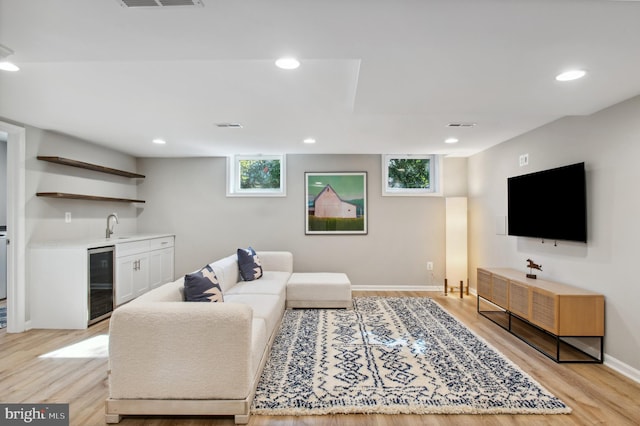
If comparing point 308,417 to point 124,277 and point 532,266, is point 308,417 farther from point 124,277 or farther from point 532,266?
point 124,277

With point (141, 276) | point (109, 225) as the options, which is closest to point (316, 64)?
point (141, 276)

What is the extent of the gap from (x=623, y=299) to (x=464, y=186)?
323cm

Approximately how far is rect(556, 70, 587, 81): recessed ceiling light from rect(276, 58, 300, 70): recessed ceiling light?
1.77 m

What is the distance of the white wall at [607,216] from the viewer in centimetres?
267

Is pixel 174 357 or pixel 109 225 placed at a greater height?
pixel 109 225

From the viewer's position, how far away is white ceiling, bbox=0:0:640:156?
1539mm

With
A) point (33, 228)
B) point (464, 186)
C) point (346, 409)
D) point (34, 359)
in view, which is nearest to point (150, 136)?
point (33, 228)

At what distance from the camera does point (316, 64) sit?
225cm

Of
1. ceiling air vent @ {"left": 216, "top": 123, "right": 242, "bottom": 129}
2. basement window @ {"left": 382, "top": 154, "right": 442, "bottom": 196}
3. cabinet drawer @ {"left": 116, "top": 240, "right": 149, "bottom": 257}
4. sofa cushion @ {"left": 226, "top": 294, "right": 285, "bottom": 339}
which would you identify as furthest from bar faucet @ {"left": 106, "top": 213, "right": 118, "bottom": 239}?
basement window @ {"left": 382, "top": 154, "right": 442, "bottom": 196}

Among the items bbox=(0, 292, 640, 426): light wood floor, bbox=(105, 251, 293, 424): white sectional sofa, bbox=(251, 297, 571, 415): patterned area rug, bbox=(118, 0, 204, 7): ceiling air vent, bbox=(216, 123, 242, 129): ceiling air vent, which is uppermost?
bbox=(216, 123, 242, 129): ceiling air vent

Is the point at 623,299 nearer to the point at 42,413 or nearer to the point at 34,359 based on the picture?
the point at 42,413

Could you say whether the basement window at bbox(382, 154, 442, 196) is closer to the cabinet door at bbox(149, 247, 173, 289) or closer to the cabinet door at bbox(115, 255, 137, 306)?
the cabinet door at bbox(149, 247, 173, 289)

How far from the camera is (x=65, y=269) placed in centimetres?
373

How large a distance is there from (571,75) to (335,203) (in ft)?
12.5
